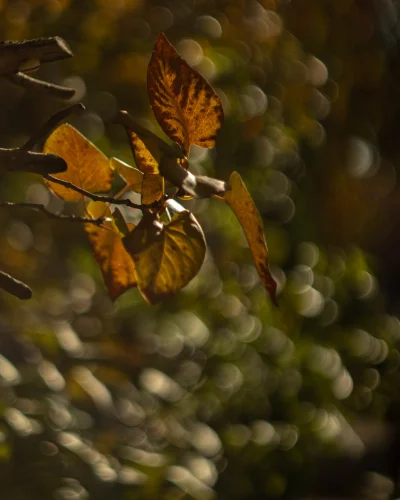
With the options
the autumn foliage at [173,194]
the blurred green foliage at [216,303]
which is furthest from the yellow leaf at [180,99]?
the blurred green foliage at [216,303]

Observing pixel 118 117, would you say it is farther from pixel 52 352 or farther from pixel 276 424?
pixel 276 424

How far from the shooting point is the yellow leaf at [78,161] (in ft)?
0.80

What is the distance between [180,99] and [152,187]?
29 millimetres

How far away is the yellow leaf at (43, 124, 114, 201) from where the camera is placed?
24 cm

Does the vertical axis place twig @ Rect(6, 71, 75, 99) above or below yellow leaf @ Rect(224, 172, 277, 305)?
above

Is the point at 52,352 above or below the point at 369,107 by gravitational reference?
below

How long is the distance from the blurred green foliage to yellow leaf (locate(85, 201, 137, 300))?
0.86 ft

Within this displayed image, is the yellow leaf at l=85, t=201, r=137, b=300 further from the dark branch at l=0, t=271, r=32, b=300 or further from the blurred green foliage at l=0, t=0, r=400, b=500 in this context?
the blurred green foliage at l=0, t=0, r=400, b=500

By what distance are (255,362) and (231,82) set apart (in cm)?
38

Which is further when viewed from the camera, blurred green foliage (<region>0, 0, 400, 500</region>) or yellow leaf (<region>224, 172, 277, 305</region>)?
blurred green foliage (<region>0, 0, 400, 500</region>)

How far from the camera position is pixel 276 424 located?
0.77 meters

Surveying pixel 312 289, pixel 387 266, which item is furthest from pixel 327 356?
pixel 387 266

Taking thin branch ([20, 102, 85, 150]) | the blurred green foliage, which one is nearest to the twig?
thin branch ([20, 102, 85, 150])

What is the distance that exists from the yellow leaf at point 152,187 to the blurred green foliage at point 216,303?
12.3 inches
